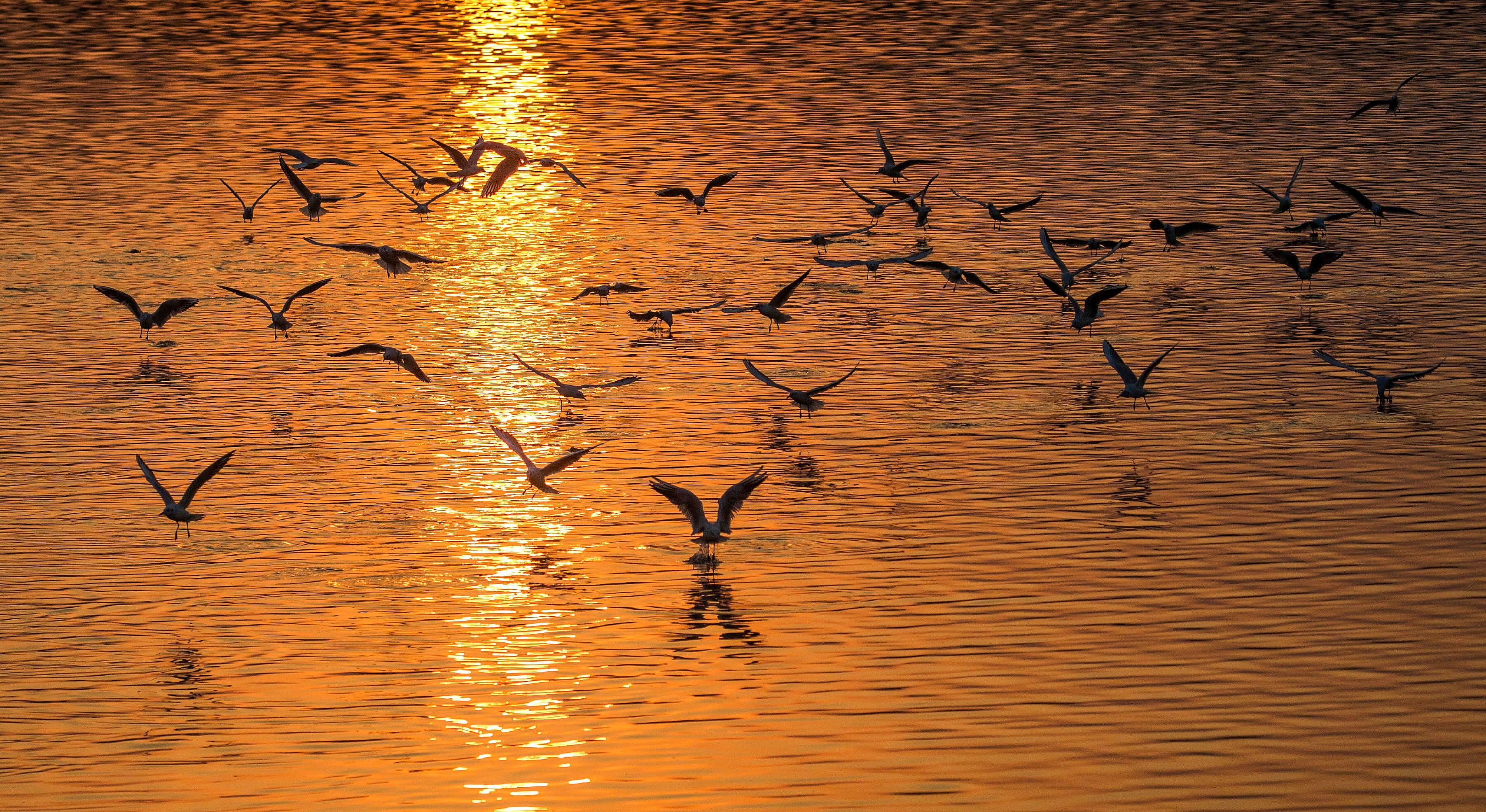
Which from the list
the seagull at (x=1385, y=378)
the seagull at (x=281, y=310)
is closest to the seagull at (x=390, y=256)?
the seagull at (x=281, y=310)

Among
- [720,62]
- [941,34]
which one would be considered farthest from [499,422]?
[941,34]

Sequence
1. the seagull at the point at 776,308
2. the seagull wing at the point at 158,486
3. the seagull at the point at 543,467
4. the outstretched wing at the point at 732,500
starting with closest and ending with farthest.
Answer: the outstretched wing at the point at 732,500 < the seagull wing at the point at 158,486 < the seagull at the point at 543,467 < the seagull at the point at 776,308

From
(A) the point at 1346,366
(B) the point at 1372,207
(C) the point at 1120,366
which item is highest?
(A) the point at 1346,366

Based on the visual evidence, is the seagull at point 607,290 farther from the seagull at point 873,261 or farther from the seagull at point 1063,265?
the seagull at point 1063,265

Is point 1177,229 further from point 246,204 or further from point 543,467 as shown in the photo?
point 246,204

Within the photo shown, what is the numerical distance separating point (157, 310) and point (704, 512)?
14.2 m

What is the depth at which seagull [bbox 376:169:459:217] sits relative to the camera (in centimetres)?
4072

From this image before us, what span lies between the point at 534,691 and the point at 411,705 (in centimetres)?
102

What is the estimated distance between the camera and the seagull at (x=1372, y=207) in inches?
1464

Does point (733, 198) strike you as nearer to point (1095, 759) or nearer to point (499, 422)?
point (499, 422)

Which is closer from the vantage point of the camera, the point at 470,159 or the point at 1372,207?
the point at 1372,207

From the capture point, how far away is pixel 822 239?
3622 centimetres

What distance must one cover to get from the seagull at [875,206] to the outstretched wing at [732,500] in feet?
58.1

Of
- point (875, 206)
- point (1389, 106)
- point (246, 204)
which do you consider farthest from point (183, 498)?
point (1389, 106)
